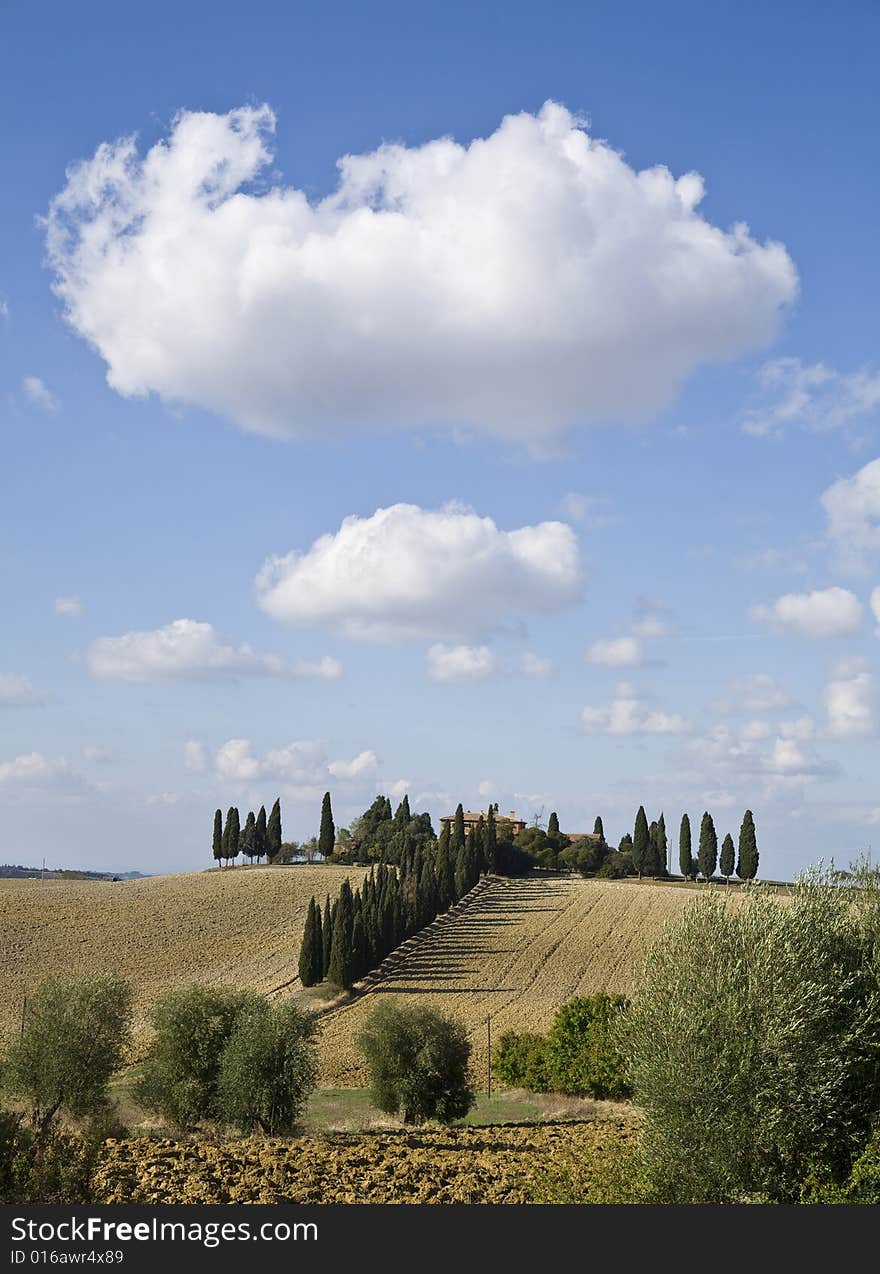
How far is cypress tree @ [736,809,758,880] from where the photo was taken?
12594cm

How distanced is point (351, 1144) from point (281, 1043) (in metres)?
5.47

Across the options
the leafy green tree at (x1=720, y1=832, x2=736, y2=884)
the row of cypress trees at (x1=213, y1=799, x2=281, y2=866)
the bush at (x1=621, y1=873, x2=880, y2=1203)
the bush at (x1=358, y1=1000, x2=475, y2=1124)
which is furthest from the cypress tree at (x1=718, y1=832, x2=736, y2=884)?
the bush at (x1=621, y1=873, x2=880, y2=1203)

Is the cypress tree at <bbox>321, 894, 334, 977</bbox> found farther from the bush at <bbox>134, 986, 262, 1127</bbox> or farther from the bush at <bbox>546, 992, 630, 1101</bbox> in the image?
the bush at <bbox>134, 986, 262, 1127</bbox>

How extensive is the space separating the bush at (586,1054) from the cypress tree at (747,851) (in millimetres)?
79317

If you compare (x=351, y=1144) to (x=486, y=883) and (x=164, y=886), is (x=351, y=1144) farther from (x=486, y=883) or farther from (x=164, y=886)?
(x=486, y=883)

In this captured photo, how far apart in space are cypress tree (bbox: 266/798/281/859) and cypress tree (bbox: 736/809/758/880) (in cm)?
6191

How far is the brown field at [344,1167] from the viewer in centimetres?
2569

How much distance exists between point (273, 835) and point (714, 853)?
59712mm

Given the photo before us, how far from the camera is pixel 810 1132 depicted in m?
21.4

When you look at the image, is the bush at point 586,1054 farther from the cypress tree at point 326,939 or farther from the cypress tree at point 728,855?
the cypress tree at point 728,855

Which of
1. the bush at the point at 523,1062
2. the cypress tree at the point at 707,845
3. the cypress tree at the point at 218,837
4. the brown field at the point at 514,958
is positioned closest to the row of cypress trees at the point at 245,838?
the cypress tree at the point at 218,837

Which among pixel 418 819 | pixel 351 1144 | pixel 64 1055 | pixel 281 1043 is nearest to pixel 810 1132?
pixel 351 1144

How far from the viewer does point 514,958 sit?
273 ft

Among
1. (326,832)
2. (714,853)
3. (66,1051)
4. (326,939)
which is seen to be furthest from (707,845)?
(66,1051)
